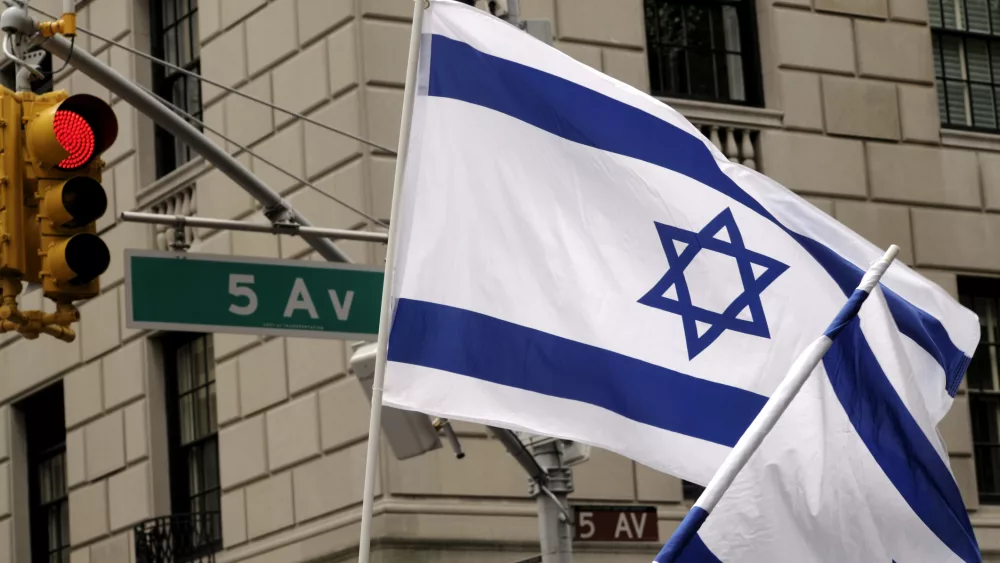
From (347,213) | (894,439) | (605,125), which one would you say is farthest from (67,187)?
(347,213)

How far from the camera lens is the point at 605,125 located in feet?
28.5

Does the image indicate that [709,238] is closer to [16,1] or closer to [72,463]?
[16,1]

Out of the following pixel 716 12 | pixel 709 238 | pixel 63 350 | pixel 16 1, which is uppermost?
pixel 716 12

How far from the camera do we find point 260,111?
59.8 ft

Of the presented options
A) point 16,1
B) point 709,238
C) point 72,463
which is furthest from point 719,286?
point 72,463

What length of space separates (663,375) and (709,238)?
2.68 feet

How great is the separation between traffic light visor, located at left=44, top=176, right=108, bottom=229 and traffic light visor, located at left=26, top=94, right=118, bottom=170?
136 mm

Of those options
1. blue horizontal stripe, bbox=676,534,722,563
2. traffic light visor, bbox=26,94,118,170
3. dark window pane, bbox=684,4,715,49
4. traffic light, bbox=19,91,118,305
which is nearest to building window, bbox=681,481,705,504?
dark window pane, bbox=684,4,715,49

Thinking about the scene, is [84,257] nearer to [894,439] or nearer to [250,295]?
[250,295]

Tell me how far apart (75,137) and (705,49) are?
32.1 feet

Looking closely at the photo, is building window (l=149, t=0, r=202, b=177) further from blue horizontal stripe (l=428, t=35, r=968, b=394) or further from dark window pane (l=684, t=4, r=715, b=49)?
blue horizontal stripe (l=428, t=35, r=968, b=394)

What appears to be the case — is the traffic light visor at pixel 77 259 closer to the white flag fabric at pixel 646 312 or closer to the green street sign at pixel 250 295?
the green street sign at pixel 250 295

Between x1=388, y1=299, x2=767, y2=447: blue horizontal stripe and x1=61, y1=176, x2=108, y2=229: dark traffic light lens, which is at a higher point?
x1=61, y1=176, x2=108, y2=229: dark traffic light lens

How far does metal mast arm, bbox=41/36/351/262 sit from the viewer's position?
10.6m
